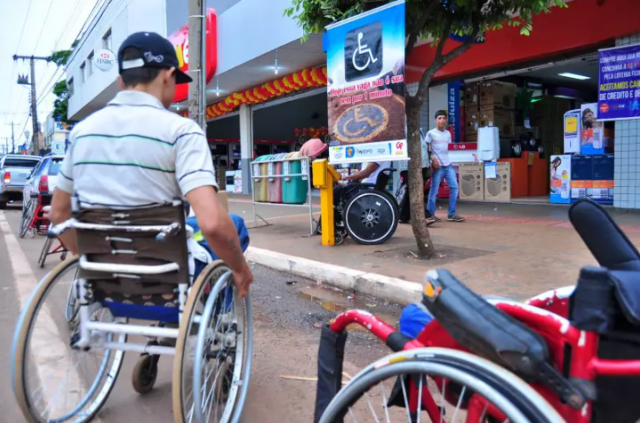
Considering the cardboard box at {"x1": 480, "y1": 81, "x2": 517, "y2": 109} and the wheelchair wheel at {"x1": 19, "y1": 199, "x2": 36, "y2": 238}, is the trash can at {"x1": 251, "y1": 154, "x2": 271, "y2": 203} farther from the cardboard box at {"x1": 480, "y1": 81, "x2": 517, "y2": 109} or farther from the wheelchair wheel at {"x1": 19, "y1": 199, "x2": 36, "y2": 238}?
the cardboard box at {"x1": 480, "y1": 81, "x2": 517, "y2": 109}

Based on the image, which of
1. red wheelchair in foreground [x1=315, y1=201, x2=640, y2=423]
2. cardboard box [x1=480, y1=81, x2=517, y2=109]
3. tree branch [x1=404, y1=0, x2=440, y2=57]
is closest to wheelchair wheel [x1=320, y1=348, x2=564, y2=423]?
red wheelchair in foreground [x1=315, y1=201, x2=640, y2=423]

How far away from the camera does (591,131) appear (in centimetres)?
984

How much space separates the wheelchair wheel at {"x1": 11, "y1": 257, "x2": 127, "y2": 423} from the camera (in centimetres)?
204

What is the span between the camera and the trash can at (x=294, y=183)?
7.26 m

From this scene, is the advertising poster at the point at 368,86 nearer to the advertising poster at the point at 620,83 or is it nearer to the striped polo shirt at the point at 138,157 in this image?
the striped polo shirt at the point at 138,157

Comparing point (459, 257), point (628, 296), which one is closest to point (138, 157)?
point (628, 296)

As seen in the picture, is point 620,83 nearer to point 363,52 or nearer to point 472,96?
point 472,96

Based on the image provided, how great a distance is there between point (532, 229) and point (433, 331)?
6.33 metres

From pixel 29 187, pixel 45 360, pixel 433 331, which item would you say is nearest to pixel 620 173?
pixel 433 331

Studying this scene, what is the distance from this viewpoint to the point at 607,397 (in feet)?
4.36

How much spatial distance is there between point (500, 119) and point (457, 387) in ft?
41.5

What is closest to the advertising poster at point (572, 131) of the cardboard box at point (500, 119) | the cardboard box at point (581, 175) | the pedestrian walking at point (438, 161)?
the cardboard box at point (581, 175)

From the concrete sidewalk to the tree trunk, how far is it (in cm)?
20

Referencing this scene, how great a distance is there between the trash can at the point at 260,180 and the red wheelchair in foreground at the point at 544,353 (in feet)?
21.3
